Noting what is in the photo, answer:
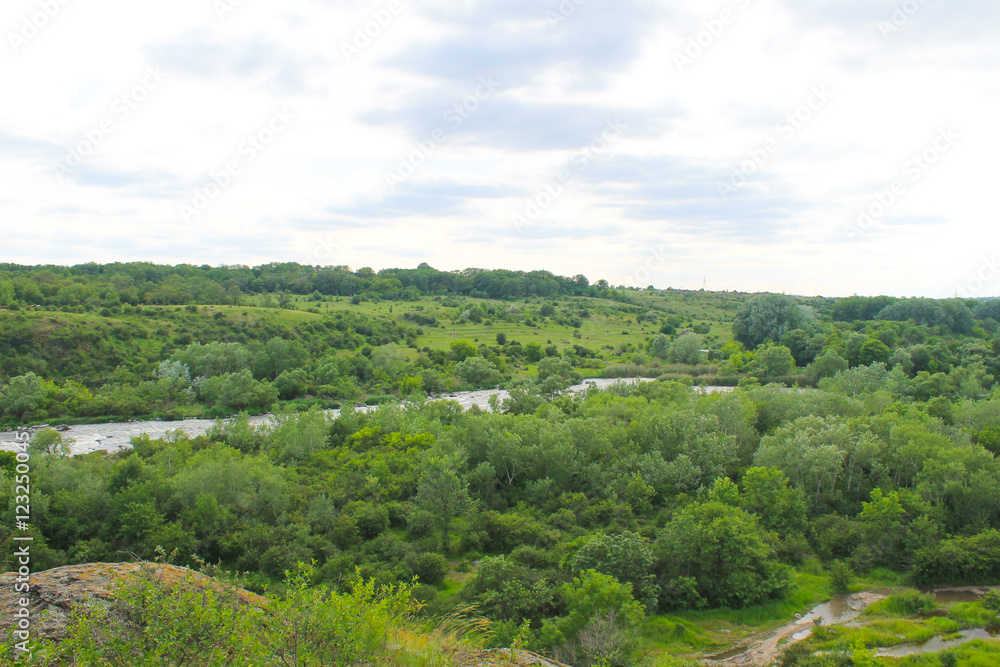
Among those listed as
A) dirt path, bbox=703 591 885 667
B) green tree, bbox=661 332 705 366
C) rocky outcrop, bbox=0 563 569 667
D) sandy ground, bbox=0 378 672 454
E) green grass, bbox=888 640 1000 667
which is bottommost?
dirt path, bbox=703 591 885 667

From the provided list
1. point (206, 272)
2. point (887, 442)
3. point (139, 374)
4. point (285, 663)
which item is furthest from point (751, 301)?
point (206, 272)

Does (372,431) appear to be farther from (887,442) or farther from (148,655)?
(148,655)

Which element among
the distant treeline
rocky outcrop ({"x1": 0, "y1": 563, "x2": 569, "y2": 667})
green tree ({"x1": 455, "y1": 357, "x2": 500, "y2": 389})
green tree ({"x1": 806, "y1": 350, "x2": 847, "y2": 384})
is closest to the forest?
rocky outcrop ({"x1": 0, "y1": 563, "x2": 569, "y2": 667})

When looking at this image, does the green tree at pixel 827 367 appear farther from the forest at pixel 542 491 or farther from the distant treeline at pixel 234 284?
the distant treeline at pixel 234 284

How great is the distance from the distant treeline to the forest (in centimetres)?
1948

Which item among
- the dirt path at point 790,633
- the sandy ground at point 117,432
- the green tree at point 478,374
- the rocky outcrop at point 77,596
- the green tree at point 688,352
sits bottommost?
the dirt path at point 790,633

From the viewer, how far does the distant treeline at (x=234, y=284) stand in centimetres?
9562

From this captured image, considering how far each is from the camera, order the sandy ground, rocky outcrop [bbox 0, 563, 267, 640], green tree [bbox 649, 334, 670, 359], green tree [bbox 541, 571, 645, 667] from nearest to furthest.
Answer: rocky outcrop [bbox 0, 563, 267, 640] → green tree [bbox 541, 571, 645, 667] → the sandy ground → green tree [bbox 649, 334, 670, 359]

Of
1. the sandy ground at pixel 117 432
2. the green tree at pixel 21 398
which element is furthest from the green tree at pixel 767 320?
the green tree at pixel 21 398

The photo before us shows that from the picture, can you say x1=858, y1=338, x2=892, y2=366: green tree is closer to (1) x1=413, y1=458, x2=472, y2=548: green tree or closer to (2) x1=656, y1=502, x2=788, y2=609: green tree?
(2) x1=656, y1=502, x2=788, y2=609: green tree

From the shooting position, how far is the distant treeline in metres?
95.6

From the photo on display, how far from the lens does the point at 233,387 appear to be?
69.5m

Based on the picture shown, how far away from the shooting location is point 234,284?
469 feet

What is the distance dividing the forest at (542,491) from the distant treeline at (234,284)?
1948cm
